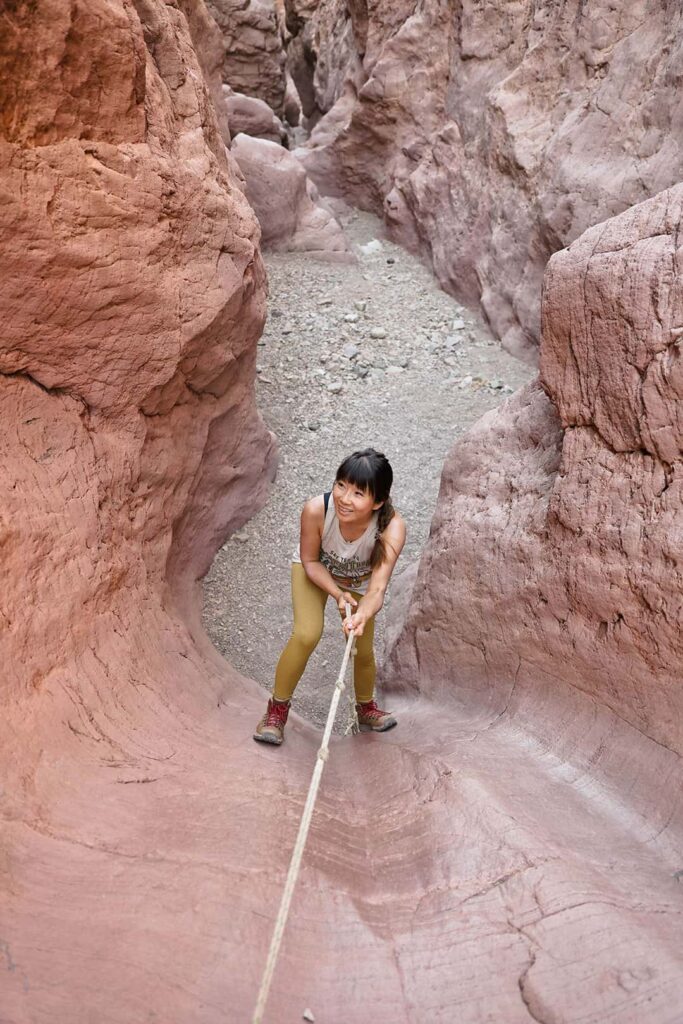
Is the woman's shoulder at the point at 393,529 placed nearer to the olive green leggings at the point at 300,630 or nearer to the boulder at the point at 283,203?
the olive green leggings at the point at 300,630

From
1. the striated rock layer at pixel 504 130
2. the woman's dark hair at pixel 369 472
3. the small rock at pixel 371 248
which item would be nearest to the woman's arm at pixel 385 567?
the woman's dark hair at pixel 369 472

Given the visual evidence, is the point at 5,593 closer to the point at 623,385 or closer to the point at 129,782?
the point at 129,782

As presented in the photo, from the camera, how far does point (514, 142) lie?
736cm

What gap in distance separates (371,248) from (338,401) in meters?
3.56

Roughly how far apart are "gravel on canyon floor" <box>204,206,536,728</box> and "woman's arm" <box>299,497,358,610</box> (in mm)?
1595

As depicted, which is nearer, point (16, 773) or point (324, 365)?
point (16, 773)

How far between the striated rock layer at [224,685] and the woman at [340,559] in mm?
333

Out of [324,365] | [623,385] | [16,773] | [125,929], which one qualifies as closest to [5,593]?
[16,773]

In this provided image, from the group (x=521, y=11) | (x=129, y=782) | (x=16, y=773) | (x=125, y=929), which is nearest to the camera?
(x=125, y=929)

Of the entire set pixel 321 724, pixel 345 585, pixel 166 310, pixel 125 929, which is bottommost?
pixel 321 724

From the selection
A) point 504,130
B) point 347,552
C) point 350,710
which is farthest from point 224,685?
point 504,130

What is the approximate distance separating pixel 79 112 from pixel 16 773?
88.7 inches

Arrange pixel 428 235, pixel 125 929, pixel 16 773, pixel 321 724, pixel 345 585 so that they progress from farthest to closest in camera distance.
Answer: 1. pixel 428 235
2. pixel 321 724
3. pixel 345 585
4. pixel 16 773
5. pixel 125 929

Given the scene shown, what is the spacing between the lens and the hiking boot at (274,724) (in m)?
3.09
